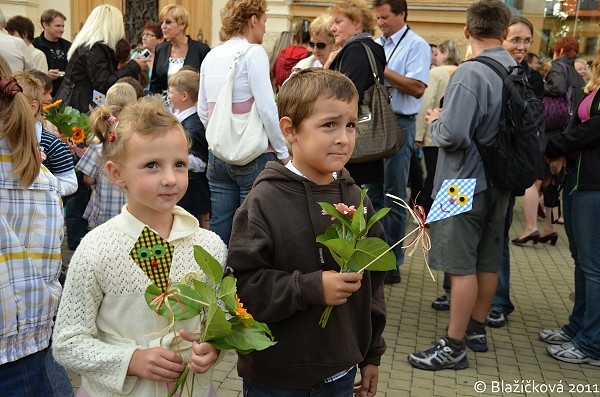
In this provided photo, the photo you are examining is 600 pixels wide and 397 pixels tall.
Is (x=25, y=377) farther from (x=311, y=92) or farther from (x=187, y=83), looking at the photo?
(x=187, y=83)

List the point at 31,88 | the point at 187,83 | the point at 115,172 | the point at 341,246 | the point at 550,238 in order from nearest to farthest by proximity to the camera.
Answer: the point at 341,246 → the point at 115,172 → the point at 31,88 → the point at 187,83 → the point at 550,238

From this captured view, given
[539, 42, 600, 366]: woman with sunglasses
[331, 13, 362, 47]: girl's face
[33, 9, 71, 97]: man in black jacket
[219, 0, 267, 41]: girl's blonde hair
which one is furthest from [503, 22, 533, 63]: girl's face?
[33, 9, 71, 97]: man in black jacket

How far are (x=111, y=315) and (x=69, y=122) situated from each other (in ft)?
10.9

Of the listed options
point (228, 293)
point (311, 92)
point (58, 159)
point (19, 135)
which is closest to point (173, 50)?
point (58, 159)

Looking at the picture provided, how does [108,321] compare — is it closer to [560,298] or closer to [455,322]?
[455,322]

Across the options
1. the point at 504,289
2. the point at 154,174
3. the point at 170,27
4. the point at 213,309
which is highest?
the point at 170,27

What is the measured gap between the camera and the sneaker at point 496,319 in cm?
526

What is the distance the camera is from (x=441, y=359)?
4.38 m

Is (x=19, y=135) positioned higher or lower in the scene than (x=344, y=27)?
lower

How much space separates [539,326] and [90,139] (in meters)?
3.70

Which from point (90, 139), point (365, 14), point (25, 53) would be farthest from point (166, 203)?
point (25, 53)

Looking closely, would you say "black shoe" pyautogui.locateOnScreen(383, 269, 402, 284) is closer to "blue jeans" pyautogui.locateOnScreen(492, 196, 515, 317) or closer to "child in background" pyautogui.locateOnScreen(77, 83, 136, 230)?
"blue jeans" pyautogui.locateOnScreen(492, 196, 515, 317)

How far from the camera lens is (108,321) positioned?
2.08 m

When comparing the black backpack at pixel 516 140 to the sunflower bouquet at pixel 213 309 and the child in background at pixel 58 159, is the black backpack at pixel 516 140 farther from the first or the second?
the sunflower bouquet at pixel 213 309
